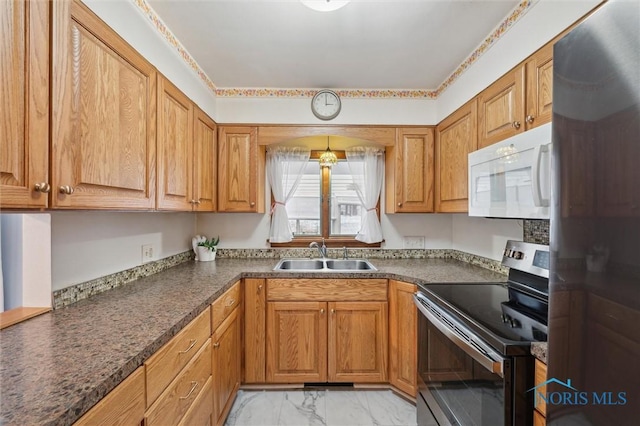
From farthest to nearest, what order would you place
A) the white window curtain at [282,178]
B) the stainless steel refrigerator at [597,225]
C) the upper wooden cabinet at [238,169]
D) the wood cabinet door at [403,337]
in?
1. the white window curtain at [282,178]
2. the upper wooden cabinet at [238,169]
3. the wood cabinet door at [403,337]
4. the stainless steel refrigerator at [597,225]

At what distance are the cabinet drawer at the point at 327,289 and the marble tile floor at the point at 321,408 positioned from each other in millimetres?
689

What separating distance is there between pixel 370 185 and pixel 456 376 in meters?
1.73

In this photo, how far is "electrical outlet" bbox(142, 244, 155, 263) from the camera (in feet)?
5.91

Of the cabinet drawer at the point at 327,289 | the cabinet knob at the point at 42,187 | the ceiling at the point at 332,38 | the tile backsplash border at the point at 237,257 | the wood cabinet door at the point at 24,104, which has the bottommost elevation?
the cabinet drawer at the point at 327,289

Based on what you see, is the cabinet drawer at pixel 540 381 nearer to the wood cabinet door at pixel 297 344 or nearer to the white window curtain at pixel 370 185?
the wood cabinet door at pixel 297 344

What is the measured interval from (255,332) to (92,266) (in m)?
1.11

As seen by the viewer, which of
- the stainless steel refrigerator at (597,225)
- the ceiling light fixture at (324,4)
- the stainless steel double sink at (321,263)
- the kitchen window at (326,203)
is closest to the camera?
the stainless steel refrigerator at (597,225)

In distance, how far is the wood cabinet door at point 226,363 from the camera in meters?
1.52

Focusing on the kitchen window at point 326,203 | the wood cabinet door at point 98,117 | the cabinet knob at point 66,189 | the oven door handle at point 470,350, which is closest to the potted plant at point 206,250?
the kitchen window at point 326,203

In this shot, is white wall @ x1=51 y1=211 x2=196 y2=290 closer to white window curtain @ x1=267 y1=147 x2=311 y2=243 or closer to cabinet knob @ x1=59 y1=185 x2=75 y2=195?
cabinet knob @ x1=59 y1=185 x2=75 y2=195

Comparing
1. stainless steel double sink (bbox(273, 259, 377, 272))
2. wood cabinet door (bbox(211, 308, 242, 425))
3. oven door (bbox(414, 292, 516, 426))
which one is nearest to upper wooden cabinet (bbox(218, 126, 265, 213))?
stainless steel double sink (bbox(273, 259, 377, 272))

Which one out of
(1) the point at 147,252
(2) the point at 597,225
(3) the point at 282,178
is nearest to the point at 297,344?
(1) the point at 147,252

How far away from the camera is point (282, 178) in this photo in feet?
8.76

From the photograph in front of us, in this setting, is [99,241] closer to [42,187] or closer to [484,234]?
[42,187]
